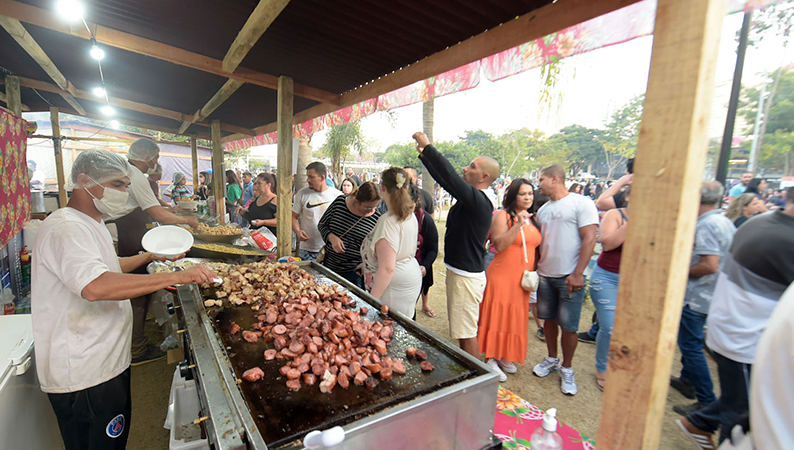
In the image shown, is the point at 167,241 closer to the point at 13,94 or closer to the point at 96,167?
the point at 96,167

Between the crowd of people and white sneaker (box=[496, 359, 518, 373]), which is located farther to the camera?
white sneaker (box=[496, 359, 518, 373])

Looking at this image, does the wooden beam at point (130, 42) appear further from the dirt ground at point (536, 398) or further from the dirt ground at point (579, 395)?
the dirt ground at point (579, 395)

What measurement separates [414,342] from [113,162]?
2.09m

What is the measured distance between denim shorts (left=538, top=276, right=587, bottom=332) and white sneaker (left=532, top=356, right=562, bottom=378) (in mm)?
565

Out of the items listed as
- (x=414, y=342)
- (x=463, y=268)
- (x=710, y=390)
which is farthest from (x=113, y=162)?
(x=710, y=390)

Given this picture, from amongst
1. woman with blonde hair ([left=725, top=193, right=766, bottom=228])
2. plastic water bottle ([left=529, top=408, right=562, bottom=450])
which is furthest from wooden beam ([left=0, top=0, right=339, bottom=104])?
woman with blonde hair ([left=725, top=193, right=766, bottom=228])

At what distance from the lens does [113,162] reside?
6.48 ft

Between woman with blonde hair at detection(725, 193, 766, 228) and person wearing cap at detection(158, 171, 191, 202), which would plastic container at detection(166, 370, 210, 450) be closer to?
woman with blonde hair at detection(725, 193, 766, 228)

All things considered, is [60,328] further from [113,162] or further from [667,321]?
[667,321]

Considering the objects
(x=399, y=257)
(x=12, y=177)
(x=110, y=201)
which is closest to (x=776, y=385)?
(x=399, y=257)

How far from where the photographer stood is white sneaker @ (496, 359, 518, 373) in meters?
4.13

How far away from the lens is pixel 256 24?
2744 millimetres

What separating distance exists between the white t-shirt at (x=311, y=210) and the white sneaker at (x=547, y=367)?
3305 mm

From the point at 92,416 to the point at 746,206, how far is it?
7.32 meters
